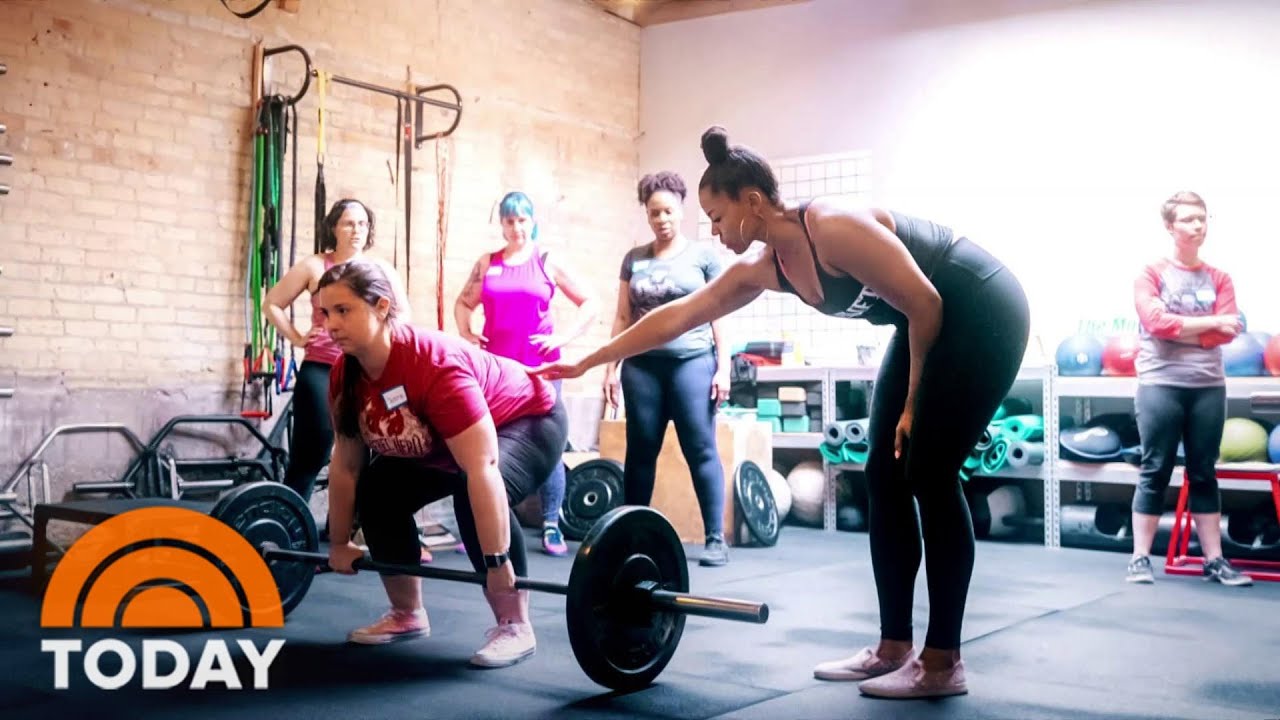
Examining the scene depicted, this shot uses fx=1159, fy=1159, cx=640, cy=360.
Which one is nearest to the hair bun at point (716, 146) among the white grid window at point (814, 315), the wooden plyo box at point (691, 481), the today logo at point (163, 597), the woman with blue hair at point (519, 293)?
the today logo at point (163, 597)

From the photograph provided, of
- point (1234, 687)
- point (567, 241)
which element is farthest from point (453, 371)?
point (567, 241)

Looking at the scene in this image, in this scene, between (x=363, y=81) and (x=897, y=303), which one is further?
(x=363, y=81)

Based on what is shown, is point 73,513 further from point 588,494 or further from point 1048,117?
point 1048,117

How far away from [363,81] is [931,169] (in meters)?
3.00

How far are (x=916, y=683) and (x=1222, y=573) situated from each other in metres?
2.36

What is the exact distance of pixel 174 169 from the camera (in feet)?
16.0

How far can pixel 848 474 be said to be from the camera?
6.03m

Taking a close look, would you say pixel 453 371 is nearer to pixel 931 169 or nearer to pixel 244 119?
pixel 244 119

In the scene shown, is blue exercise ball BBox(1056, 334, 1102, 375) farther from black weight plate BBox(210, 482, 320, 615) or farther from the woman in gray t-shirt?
black weight plate BBox(210, 482, 320, 615)

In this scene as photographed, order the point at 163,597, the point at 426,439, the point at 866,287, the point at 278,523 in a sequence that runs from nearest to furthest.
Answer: the point at 866,287, the point at 426,439, the point at 278,523, the point at 163,597

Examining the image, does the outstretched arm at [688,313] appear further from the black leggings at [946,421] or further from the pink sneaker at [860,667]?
the pink sneaker at [860,667]

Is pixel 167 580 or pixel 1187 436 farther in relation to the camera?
pixel 1187 436

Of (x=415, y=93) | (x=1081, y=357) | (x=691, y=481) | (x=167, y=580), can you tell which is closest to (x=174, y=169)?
(x=415, y=93)

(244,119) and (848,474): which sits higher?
(244,119)
